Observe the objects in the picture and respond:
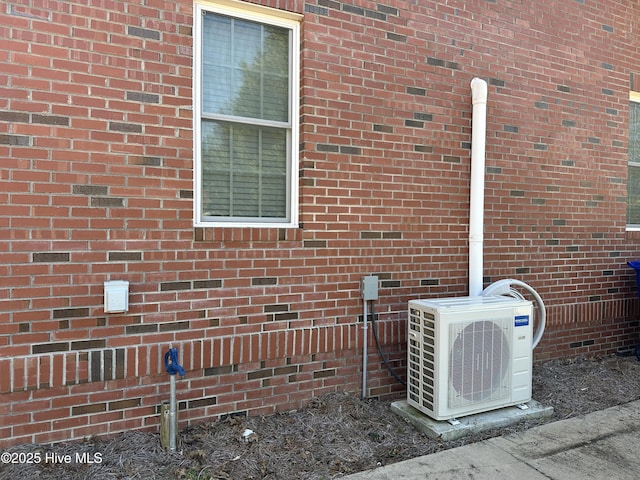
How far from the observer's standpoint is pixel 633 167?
19.9ft

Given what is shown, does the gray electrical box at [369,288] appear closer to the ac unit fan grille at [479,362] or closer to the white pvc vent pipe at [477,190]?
the ac unit fan grille at [479,362]

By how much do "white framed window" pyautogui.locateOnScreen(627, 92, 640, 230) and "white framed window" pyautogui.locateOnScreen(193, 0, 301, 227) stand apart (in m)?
4.53

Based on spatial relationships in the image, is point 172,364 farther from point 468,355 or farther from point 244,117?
point 468,355

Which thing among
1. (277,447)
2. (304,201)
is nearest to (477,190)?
(304,201)

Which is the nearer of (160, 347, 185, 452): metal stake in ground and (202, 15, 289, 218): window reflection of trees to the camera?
(160, 347, 185, 452): metal stake in ground

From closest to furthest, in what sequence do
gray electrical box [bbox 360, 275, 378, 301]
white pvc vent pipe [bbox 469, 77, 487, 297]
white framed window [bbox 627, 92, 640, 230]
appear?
gray electrical box [bbox 360, 275, 378, 301] → white pvc vent pipe [bbox 469, 77, 487, 297] → white framed window [bbox 627, 92, 640, 230]

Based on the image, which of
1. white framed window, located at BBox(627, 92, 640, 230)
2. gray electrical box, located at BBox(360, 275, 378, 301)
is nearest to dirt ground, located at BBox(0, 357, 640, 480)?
gray electrical box, located at BBox(360, 275, 378, 301)

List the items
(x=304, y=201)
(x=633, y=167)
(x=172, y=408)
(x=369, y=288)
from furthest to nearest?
1. (x=633, y=167)
2. (x=369, y=288)
3. (x=304, y=201)
4. (x=172, y=408)

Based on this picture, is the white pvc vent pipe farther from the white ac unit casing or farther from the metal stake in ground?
the metal stake in ground

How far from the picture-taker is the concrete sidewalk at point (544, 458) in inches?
124

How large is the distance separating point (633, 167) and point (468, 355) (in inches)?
158

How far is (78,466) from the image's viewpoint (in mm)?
3016

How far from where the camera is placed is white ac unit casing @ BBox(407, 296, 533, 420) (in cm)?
369

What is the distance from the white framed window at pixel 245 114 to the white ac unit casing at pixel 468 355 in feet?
4.64
